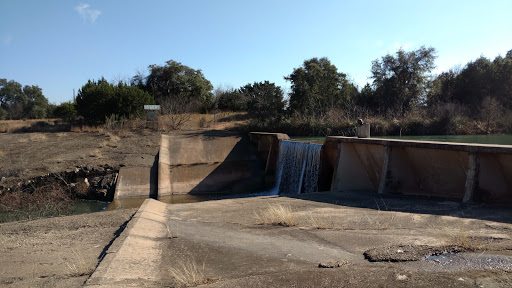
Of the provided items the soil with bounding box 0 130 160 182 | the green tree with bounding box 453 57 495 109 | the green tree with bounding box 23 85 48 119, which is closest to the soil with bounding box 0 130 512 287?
the soil with bounding box 0 130 160 182

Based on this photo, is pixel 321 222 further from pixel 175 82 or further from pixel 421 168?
pixel 175 82

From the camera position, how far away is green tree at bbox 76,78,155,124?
3384cm

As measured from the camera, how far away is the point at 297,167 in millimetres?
17688

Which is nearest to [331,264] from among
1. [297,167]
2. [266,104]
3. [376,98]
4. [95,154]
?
[297,167]

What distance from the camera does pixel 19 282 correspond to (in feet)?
14.1

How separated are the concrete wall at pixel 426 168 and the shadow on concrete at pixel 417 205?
0.55 meters

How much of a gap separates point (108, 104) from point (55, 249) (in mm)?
30673

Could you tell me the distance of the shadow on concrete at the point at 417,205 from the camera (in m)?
7.03

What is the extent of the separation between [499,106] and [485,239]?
33.9 m

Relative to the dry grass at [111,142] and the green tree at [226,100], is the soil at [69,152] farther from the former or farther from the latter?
the green tree at [226,100]

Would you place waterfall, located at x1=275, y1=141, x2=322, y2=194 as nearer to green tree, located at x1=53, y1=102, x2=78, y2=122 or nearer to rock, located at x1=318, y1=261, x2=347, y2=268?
rock, located at x1=318, y1=261, x2=347, y2=268

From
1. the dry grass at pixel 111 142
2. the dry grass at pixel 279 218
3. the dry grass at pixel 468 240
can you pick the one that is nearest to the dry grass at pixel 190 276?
the dry grass at pixel 279 218

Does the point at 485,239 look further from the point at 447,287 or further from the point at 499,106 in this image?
the point at 499,106

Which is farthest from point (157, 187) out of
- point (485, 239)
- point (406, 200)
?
point (485, 239)
